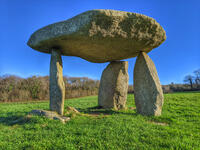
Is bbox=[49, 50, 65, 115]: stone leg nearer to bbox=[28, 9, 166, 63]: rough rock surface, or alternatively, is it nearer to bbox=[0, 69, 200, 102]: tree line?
bbox=[28, 9, 166, 63]: rough rock surface

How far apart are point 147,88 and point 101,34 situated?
2.97 m

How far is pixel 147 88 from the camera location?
556 cm

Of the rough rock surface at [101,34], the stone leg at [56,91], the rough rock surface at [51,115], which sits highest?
the rough rock surface at [101,34]

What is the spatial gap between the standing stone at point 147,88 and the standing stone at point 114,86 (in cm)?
134

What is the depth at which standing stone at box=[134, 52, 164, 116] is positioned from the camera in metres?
5.36

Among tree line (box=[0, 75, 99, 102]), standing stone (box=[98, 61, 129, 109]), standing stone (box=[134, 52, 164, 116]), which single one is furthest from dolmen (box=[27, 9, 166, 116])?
tree line (box=[0, 75, 99, 102])

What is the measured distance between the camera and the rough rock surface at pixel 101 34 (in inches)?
165

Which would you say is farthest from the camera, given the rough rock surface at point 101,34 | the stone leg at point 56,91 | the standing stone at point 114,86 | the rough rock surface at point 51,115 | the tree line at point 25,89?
the tree line at point 25,89

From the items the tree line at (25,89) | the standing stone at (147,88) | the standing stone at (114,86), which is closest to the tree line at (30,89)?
the tree line at (25,89)

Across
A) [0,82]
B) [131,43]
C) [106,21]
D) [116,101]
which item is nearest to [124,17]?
[106,21]

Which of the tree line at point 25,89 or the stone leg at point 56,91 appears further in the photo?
the tree line at point 25,89

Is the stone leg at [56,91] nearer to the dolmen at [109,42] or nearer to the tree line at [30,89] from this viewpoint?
the dolmen at [109,42]

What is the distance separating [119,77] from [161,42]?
2.73 metres

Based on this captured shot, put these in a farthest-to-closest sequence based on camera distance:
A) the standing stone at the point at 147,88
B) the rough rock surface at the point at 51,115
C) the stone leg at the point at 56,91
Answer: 1. the standing stone at the point at 147,88
2. the stone leg at the point at 56,91
3. the rough rock surface at the point at 51,115
